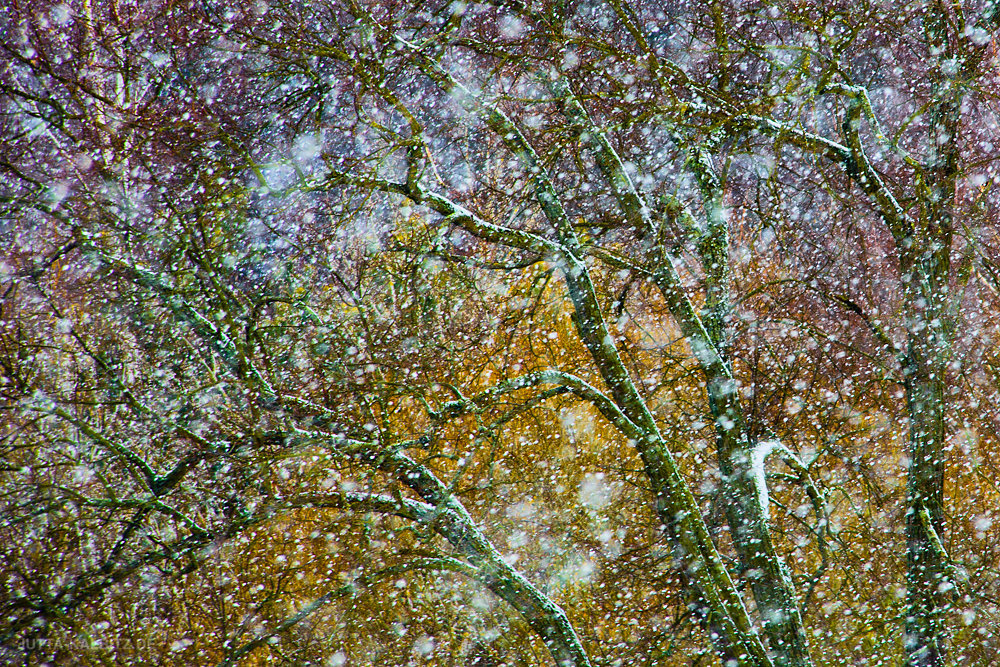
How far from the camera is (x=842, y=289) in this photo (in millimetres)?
8648

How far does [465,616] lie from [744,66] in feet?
21.7

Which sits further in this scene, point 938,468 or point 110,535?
point 110,535

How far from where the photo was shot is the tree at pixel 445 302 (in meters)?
5.36

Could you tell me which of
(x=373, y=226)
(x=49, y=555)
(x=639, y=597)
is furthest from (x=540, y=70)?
(x=639, y=597)

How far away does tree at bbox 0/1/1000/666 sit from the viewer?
17.6ft

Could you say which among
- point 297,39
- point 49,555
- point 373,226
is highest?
point 373,226

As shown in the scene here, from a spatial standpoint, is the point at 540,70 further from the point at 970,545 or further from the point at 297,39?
the point at 970,545

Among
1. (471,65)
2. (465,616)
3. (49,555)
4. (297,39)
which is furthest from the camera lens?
(465,616)

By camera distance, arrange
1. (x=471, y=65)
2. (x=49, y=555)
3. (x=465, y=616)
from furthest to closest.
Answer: (x=465, y=616) < (x=471, y=65) < (x=49, y=555)

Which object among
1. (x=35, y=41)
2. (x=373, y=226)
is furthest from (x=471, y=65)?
(x=35, y=41)

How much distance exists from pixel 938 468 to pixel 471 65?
5026 millimetres

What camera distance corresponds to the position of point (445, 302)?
7.33 metres

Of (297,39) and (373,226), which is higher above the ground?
(373,226)

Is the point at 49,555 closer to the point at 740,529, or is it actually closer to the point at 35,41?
the point at 35,41
